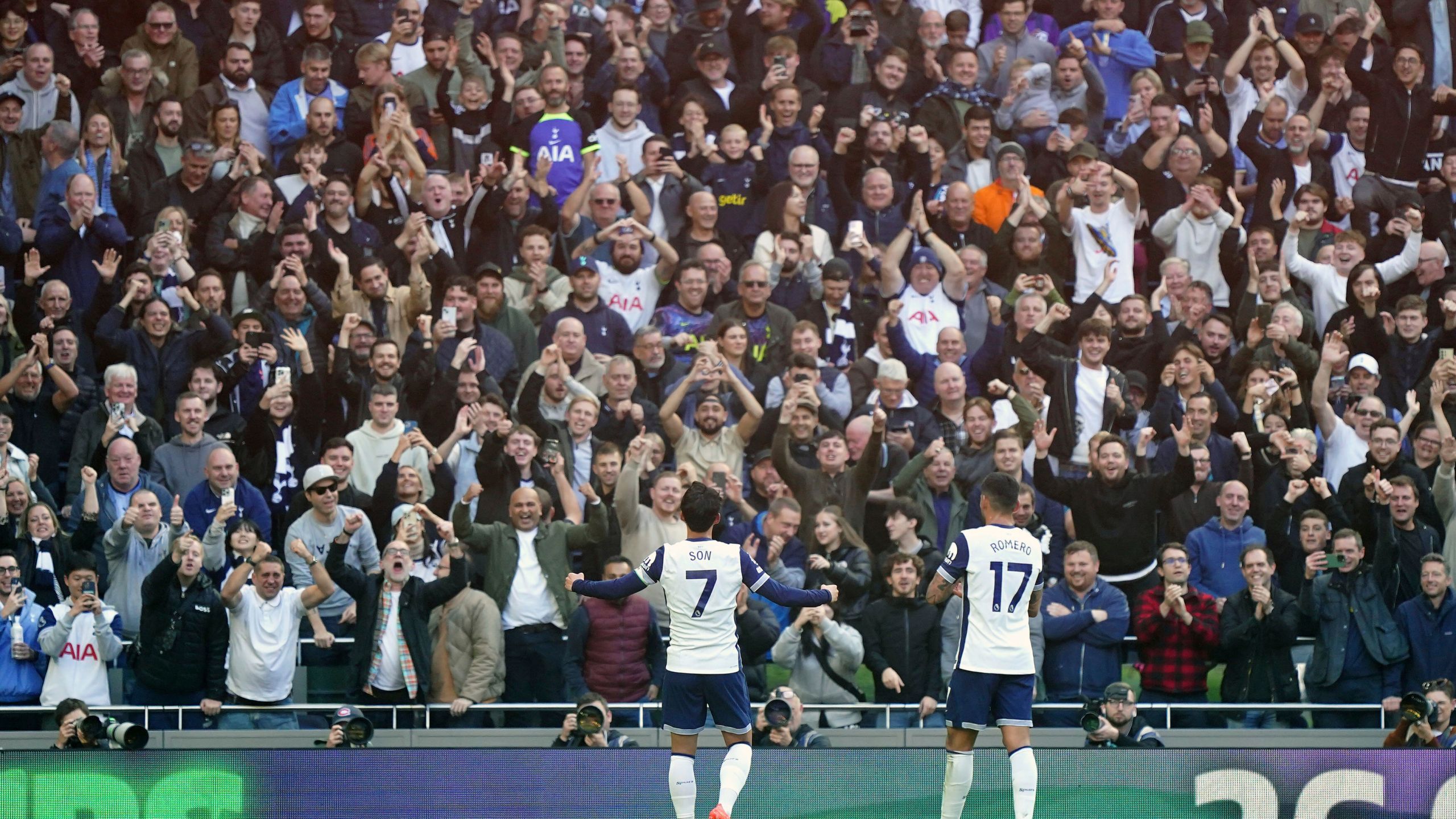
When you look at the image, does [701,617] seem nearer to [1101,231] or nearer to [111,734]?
[111,734]

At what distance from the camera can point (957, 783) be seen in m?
9.38

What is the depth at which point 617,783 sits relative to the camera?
10180 millimetres

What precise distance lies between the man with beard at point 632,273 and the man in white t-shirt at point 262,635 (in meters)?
4.24

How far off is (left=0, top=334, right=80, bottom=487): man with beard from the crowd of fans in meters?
0.03

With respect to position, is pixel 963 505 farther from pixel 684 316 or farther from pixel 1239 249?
pixel 1239 249

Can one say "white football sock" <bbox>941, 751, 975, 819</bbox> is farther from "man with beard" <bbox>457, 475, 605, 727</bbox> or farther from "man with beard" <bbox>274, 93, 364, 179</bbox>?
"man with beard" <bbox>274, 93, 364, 179</bbox>

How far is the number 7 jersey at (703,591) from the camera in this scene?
9562mm

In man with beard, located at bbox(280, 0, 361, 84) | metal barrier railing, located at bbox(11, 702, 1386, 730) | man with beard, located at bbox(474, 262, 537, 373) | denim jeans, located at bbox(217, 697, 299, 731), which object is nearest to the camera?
metal barrier railing, located at bbox(11, 702, 1386, 730)

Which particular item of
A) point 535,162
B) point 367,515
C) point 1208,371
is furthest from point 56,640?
point 1208,371

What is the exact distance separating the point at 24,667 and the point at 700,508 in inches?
212

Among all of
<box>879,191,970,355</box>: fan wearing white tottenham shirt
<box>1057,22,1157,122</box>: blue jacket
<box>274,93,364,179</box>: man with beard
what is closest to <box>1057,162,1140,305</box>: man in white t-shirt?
<box>879,191,970,355</box>: fan wearing white tottenham shirt

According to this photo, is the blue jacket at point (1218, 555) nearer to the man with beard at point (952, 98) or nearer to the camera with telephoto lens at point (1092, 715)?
the camera with telephoto lens at point (1092, 715)

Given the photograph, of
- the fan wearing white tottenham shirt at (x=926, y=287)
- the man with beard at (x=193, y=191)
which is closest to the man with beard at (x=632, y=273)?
the fan wearing white tottenham shirt at (x=926, y=287)

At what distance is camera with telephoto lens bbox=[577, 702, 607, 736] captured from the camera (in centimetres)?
1081
